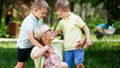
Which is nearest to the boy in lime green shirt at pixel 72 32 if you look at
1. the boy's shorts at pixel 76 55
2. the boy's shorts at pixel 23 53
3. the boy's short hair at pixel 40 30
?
the boy's shorts at pixel 76 55

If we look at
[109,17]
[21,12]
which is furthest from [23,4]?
[109,17]

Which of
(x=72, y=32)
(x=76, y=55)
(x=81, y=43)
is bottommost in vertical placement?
(x=76, y=55)

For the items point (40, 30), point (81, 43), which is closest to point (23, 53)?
point (81, 43)

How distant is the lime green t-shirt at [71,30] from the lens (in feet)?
23.0

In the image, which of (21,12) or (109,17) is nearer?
(109,17)

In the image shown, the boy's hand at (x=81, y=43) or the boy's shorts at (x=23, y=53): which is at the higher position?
the boy's hand at (x=81, y=43)

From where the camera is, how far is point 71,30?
7035mm

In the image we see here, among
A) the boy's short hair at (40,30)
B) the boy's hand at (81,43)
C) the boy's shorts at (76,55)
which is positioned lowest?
the boy's shorts at (76,55)

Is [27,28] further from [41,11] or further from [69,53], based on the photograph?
[69,53]

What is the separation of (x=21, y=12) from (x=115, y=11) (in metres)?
31.1

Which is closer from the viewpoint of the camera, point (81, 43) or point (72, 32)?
point (81, 43)

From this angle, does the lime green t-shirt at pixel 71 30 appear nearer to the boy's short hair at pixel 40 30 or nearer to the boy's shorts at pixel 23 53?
the boy's shorts at pixel 23 53

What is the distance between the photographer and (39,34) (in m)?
5.79

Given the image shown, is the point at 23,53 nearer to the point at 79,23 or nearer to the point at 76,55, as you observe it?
the point at 76,55
